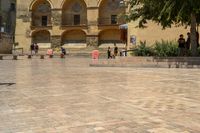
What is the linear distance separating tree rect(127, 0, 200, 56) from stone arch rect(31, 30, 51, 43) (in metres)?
36.0

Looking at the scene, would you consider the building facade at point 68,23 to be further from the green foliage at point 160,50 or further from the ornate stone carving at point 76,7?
the green foliage at point 160,50

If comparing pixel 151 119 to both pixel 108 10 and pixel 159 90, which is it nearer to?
pixel 159 90

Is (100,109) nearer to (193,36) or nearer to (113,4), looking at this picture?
(193,36)

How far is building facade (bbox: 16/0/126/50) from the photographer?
50688 millimetres

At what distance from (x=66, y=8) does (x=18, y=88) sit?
1760 inches

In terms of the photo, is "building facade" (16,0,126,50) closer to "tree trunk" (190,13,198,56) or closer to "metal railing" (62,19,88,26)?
"metal railing" (62,19,88,26)

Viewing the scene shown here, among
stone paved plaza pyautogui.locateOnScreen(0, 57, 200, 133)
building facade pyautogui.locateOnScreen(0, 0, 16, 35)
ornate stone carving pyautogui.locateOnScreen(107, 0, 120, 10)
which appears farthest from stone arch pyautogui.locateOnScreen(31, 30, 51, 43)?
stone paved plaza pyautogui.locateOnScreen(0, 57, 200, 133)

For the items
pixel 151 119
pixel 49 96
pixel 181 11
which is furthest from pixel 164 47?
pixel 151 119

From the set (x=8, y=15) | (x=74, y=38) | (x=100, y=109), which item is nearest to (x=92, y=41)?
(x=74, y=38)

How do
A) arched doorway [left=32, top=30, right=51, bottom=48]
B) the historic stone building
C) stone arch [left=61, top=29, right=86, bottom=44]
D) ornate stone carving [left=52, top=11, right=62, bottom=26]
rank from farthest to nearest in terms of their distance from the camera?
arched doorway [left=32, top=30, right=51, bottom=48], ornate stone carving [left=52, top=11, right=62, bottom=26], stone arch [left=61, top=29, right=86, bottom=44], the historic stone building

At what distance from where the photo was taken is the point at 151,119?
577 cm

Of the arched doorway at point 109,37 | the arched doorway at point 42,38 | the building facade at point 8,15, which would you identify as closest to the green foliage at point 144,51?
the arched doorway at point 109,37

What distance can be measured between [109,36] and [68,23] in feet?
21.3

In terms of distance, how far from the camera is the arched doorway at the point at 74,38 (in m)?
51.7
